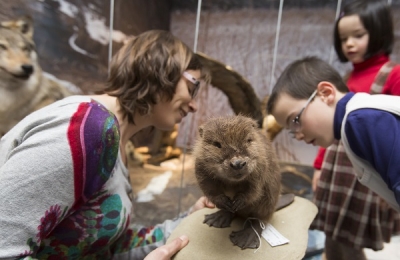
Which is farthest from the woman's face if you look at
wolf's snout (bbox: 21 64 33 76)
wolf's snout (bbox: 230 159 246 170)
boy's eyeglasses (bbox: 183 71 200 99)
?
wolf's snout (bbox: 21 64 33 76)

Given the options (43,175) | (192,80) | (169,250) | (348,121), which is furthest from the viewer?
(192,80)

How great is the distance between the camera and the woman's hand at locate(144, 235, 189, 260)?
872mm

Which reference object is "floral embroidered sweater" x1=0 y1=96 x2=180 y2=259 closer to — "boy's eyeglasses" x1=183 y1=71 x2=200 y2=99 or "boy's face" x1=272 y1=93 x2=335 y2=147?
"boy's eyeglasses" x1=183 y1=71 x2=200 y2=99

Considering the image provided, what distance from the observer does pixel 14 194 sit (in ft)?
2.38

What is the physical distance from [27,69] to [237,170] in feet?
4.12

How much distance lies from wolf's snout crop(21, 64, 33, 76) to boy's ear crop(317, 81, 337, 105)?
139 centimetres

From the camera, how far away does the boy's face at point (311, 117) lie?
1250 mm

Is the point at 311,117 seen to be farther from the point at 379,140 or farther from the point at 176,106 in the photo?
the point at 176,106

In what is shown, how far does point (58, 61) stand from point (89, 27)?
0.30m

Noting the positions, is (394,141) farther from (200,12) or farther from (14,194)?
(200,12)

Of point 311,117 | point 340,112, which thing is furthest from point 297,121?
point 340,112

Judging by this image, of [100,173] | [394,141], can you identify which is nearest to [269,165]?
[394,141]

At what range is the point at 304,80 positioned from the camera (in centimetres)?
133

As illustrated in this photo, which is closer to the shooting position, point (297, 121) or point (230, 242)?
point (230, 242)
